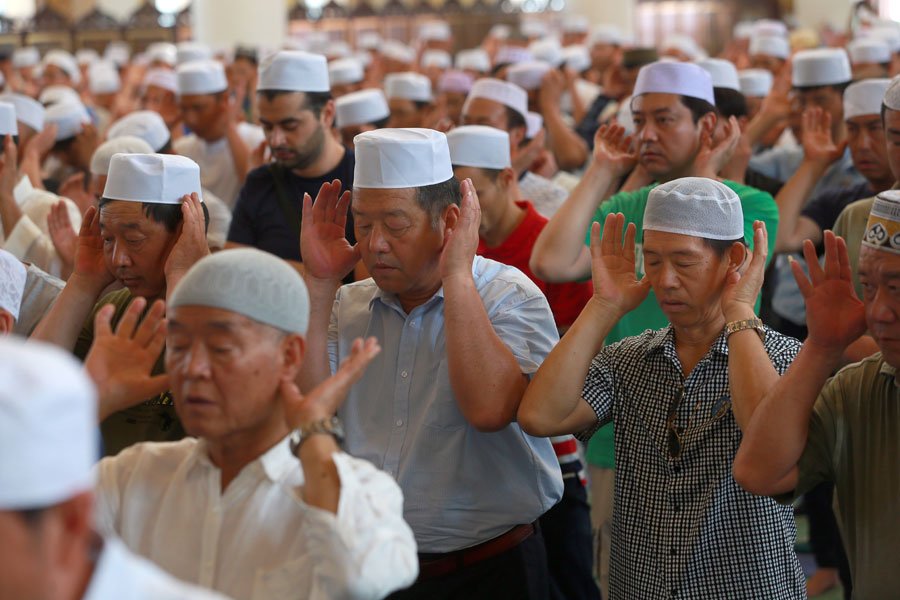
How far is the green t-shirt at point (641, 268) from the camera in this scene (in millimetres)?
3119

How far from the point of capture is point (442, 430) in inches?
97.4

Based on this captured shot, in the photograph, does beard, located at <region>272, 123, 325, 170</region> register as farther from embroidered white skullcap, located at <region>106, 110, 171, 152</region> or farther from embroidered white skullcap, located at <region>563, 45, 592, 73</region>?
embroidered white skullcap, located at <region>563, 45, 592, 73</region>

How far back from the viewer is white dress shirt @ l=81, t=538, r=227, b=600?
1237 millimetres

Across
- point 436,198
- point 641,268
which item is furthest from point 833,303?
point 641,268

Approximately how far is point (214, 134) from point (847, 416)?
13.9 ft

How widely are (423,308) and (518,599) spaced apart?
0.70 m

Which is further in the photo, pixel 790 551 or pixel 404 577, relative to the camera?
pixel 790 551

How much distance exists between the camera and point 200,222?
9.09ft

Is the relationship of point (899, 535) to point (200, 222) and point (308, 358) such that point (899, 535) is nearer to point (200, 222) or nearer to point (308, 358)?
point (308, 358)

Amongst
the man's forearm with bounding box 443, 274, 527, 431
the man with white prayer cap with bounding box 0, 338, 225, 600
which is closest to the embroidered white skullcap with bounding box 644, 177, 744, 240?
the man's forearm with bounding box 443, 274, 527, 431

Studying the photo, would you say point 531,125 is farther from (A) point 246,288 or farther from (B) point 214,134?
(A) point 246,288

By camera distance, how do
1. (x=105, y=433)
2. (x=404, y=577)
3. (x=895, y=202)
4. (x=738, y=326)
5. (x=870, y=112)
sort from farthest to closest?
(x=870, y=112)
(x=105, y=433)
(x=738, y=326)
(x=895, y=202)
(x=404, y=577)

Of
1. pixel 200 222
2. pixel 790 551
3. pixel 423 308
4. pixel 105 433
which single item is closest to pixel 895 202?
pixel 790 551

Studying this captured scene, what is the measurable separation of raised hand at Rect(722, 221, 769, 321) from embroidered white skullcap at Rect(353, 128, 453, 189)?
0.73m
